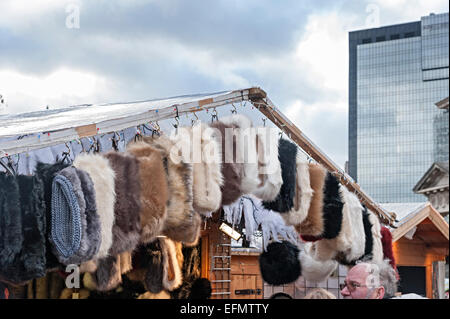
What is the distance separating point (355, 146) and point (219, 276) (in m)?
83.2

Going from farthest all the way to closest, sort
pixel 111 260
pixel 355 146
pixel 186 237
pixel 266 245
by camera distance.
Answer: pixel 355 146 < pixel 266 245 < pixel 111 260 < pixel 186 237

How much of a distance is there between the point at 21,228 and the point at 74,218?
0.79ft

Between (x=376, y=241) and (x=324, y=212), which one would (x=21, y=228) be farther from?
(x=376, y=241)

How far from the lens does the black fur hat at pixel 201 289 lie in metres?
5.70

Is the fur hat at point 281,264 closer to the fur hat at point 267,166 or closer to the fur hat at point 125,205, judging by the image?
the fur hat at point 267,166


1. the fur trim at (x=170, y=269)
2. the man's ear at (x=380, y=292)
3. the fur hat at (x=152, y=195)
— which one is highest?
the fur hat at (x=152, y=195)

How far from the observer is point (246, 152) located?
11.8 ft

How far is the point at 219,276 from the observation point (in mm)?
6352

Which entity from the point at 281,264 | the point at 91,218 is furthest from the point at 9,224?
the point at 281,264

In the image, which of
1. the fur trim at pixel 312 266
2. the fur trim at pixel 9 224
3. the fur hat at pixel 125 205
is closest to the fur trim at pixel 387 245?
the fur trim at pixel 312 266

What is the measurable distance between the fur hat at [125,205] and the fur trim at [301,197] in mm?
1401

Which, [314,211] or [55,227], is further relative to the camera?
[314,211]
